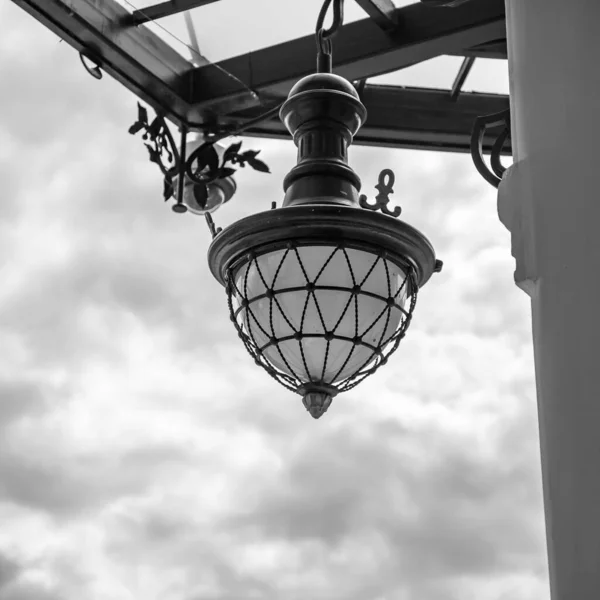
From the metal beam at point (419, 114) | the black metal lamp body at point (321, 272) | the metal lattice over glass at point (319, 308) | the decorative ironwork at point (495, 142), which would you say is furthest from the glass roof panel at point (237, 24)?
the decorative ironwork at point (495, 142)

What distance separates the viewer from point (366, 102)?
395 cm

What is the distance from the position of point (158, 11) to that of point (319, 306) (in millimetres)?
2040

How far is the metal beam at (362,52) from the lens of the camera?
10.7 feet

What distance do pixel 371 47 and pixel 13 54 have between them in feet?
7.54

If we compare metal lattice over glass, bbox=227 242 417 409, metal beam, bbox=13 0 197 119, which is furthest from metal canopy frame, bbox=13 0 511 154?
metal lattice over glass, bbox=227 242 417 409

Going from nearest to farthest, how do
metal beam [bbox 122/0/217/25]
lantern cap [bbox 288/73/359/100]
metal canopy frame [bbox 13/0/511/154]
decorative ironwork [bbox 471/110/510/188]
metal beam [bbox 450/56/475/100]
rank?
decorative ironwork [bbox 471/110/510/188]
lantern cap [bbox 288/73/359/100]
metal canopy frame [bbox 13/0/511/154]
metal beam [bbox 122/0/217/25]
metal beam [bbox 450/56/475/100]

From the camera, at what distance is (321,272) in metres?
1.60

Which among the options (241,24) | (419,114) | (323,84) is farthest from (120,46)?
(323,84)

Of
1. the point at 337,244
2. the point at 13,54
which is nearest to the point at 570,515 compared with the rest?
the point at 337,244

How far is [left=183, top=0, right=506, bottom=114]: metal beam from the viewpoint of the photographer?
129 inches

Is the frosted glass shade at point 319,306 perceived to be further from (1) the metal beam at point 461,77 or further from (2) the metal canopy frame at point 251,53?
(1) the metal beam at point 461,77

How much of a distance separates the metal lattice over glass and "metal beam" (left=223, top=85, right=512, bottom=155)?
2247 millimetres

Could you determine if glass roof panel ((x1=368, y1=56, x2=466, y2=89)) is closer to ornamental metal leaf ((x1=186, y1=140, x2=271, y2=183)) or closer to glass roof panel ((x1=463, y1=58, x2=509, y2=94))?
glass roof panel ((x1=463, y1=58, x2=509, y2=94))

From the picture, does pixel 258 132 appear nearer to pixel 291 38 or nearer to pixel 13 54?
pixel 291 38
